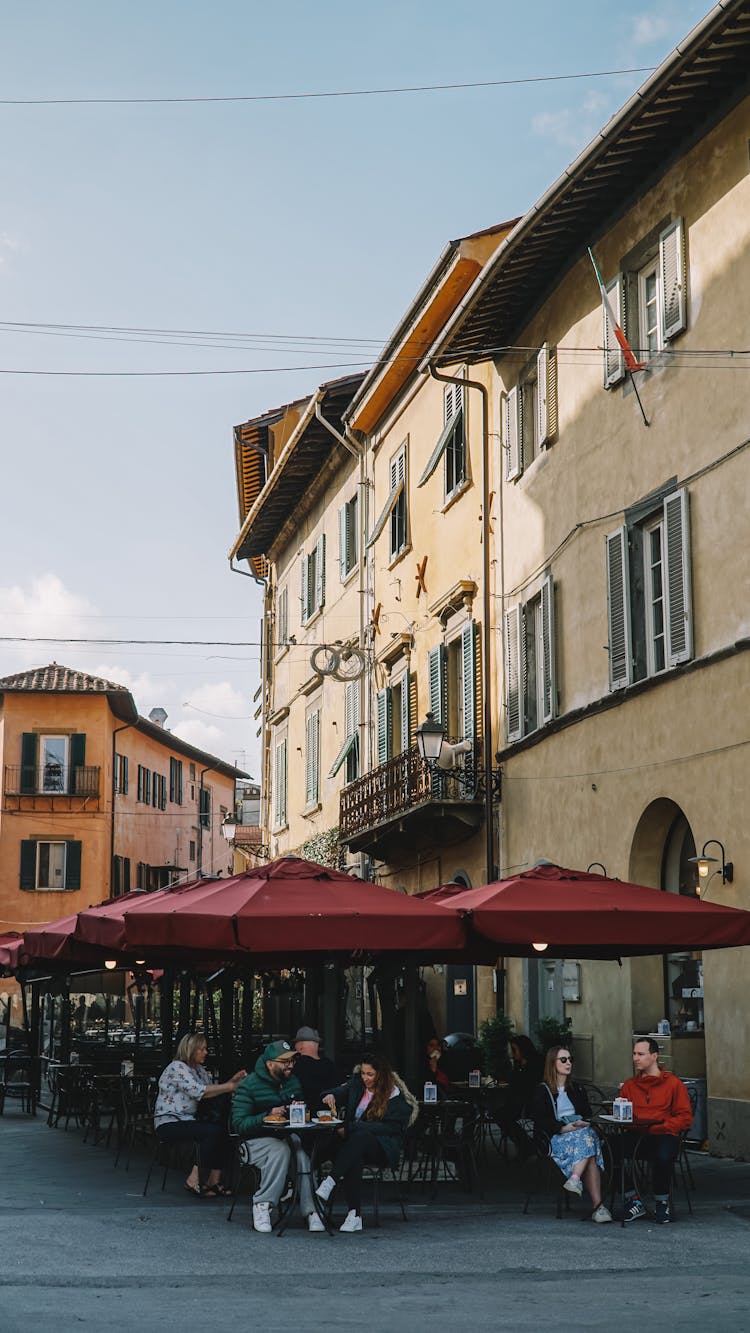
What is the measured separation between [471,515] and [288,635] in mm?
13890

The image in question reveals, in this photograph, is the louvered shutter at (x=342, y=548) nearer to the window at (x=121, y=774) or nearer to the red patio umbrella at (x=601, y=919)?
the red patio umbrella at (x=601, y=919)

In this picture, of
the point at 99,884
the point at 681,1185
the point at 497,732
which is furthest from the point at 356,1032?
the point at 99,884

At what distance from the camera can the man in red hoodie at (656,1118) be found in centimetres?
1164

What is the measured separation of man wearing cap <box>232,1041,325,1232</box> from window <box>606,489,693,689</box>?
20.5 feet

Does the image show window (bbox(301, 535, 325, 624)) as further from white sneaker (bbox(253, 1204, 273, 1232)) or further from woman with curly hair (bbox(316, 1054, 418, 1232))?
white sneaker (bbox(253, 1204, 273, 1232))

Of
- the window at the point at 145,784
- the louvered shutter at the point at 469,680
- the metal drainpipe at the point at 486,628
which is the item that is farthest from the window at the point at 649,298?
the window at the point at 145,784

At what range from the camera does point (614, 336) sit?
61.2 ft

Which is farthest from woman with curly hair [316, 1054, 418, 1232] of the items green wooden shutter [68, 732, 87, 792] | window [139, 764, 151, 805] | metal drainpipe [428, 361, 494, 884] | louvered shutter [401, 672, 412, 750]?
window [139, 764, 151, 805]

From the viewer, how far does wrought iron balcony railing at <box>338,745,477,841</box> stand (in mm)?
23031

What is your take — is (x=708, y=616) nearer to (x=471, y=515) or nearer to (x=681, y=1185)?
(x=681, y=1185)

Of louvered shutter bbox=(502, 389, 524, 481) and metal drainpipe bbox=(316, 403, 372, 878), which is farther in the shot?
metal drainpipe bbox=(316, 403, 372, 878)

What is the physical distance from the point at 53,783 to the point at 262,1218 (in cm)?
4187

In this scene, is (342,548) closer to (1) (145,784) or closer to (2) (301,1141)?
(2) (301,1141)

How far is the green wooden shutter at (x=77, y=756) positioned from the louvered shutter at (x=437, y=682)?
28509 mm
